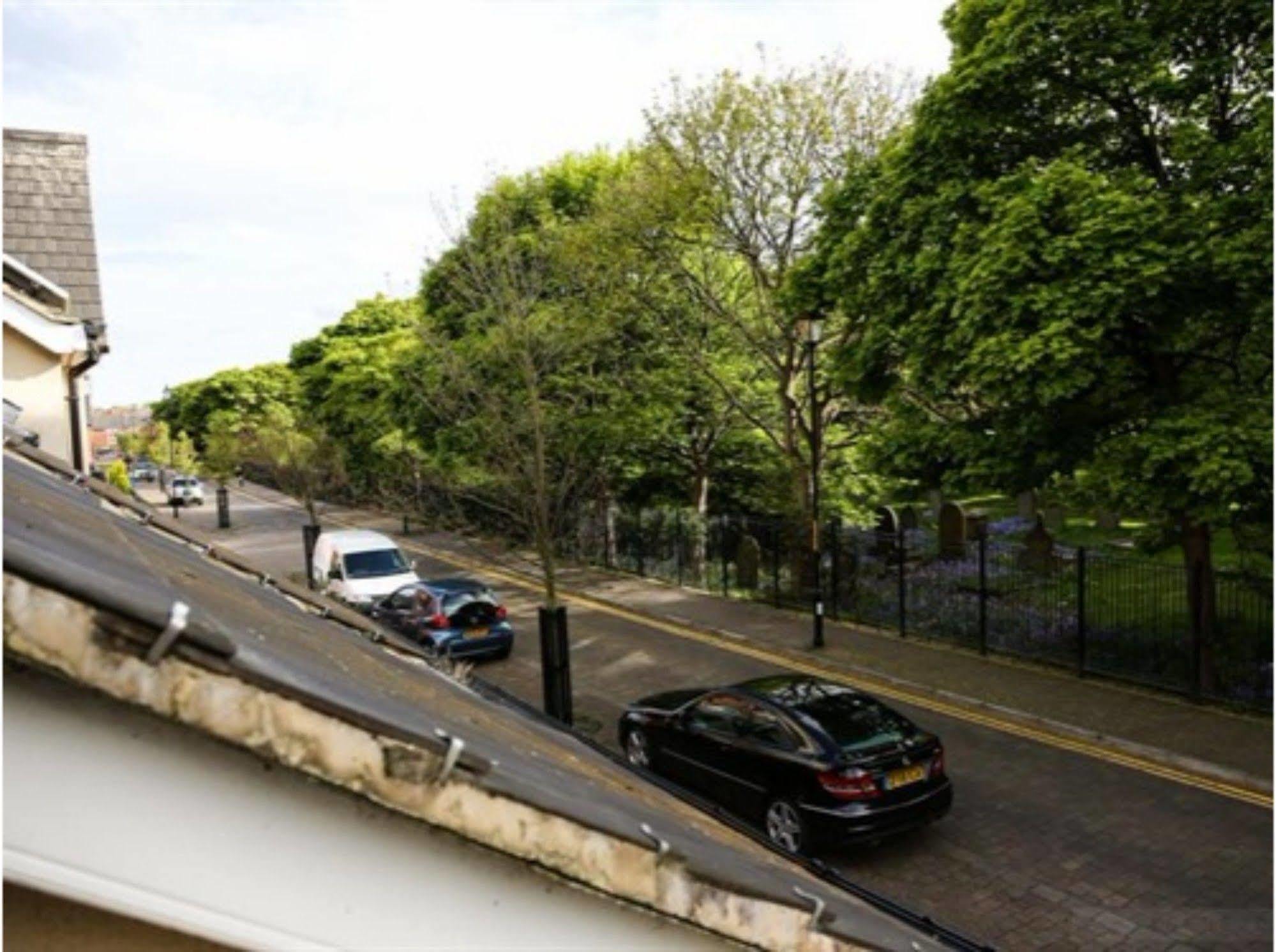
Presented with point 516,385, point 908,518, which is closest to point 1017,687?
point 516,385

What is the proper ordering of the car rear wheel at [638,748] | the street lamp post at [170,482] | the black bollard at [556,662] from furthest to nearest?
1. the street lamp post at [170,482]
2. the black bollard at [556,662]
3. the car rear wheel at [638,748]

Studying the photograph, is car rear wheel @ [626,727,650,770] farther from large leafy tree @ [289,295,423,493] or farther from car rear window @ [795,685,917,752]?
large leafy tree @ [289,295,423,493]

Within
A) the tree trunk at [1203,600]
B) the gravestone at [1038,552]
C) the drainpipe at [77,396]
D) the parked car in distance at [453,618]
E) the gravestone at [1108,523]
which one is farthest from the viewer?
the gravestone at [1108,523]

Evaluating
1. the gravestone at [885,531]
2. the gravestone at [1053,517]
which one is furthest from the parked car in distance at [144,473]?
the gravestone at [1053,517]

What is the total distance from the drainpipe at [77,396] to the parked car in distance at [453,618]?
6.39 meters

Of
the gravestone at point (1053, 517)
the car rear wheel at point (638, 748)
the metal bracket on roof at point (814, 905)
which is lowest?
the car rear wheel at point (638, 748)

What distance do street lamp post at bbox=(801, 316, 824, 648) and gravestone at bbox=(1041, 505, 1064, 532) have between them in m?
11.2

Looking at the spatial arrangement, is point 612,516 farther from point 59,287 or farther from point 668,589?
point 59,287

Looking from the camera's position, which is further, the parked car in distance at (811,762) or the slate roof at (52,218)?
the slate roof at (52,218)

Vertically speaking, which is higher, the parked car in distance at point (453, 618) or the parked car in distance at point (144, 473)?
the parked car in distance at point (144, 473)

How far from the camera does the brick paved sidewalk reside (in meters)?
12.5

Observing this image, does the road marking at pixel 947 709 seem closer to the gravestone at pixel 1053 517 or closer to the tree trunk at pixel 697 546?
the tree trunk at pixel 697 546

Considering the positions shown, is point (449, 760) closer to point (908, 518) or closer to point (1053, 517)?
point (908, 518)

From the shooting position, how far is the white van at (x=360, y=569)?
70.6 ft
